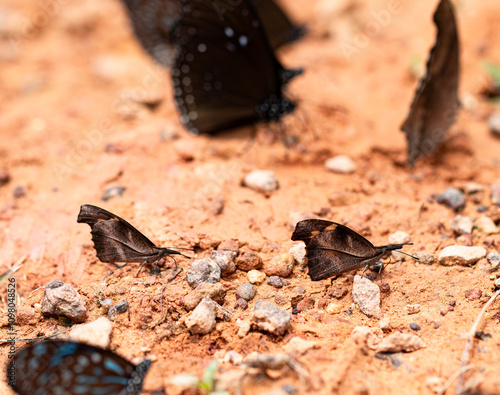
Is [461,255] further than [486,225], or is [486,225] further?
[486,225]

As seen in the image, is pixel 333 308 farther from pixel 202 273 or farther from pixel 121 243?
pixel 121 243

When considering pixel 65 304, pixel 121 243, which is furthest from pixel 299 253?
pixel 65 304

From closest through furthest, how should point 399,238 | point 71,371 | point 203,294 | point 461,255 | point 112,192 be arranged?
1. point 71,371
2. point 203,294
3. point 461,255
4. point 399,238
5. point 112,192

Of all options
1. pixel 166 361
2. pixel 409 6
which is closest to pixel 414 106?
pixel 166 361

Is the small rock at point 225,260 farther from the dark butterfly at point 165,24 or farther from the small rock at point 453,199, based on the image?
the dark butterfly at point 165,24

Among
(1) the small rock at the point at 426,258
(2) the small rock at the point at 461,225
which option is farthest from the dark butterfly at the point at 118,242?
(2) the small rock at the point at 461,225

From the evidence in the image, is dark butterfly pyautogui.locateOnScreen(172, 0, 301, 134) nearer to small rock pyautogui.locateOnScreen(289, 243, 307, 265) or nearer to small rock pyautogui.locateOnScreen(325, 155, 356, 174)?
small rock pyautogui.locateOnScreen(325, 155, 356, 174)
